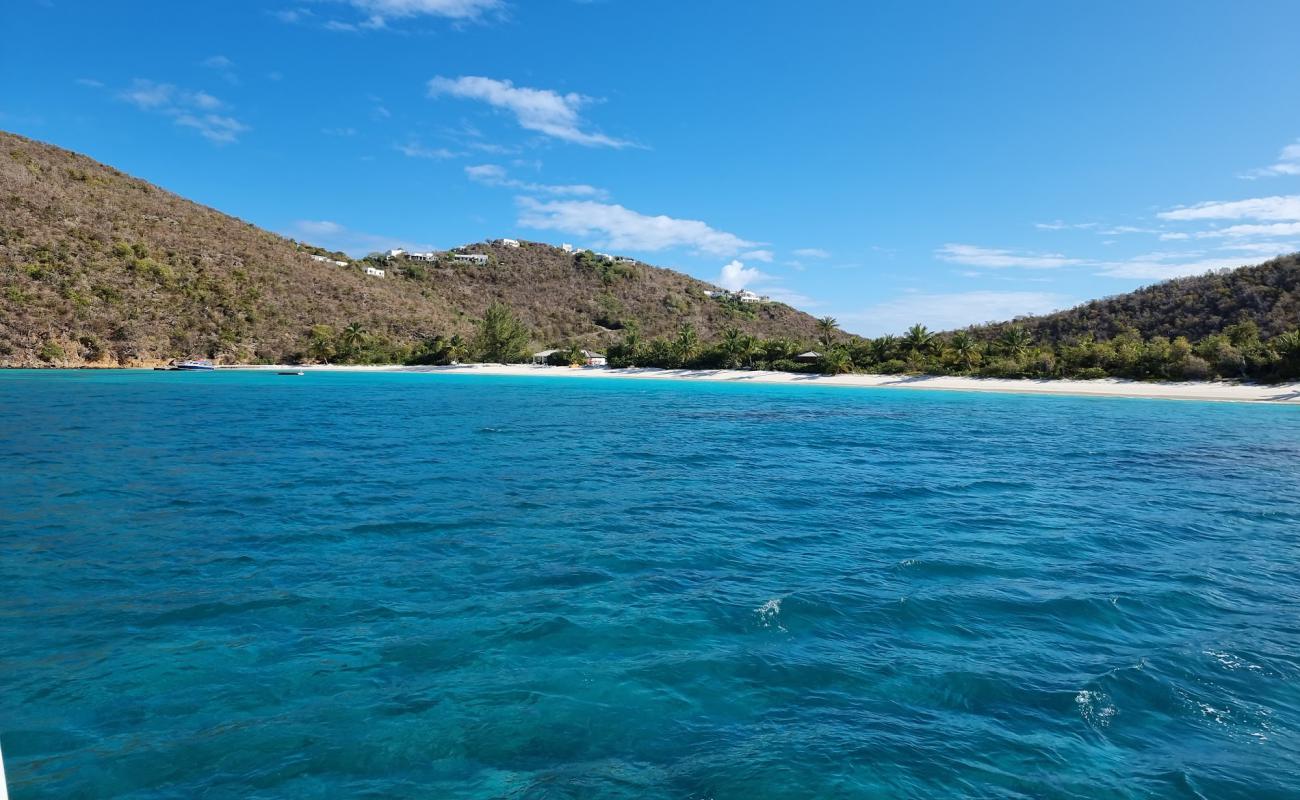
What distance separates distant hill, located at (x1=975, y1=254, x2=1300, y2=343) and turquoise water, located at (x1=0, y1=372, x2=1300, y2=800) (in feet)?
208

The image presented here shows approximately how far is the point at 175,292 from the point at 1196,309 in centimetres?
11382

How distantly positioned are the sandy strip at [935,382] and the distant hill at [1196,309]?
1853 cm

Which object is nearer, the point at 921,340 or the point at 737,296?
the point at 921,340

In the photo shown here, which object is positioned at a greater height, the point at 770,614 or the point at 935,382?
the point at 935,382

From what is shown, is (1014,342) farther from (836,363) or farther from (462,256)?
(462,256)

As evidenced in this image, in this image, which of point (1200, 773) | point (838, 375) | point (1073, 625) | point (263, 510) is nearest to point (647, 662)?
point (1200, 773)

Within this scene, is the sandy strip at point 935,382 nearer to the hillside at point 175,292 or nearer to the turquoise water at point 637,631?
the hillside at point 175,292

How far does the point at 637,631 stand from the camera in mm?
7898

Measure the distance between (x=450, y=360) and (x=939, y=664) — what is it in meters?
78.6

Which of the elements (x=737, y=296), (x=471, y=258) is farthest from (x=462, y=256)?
(x=737, y=296)

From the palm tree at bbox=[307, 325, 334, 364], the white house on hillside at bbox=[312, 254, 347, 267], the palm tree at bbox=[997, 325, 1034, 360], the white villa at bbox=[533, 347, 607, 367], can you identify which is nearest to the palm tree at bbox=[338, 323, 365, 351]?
the palm tree at bbox=[307, 325, 334, 364]

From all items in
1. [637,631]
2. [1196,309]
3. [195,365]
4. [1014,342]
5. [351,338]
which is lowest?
[637,631]

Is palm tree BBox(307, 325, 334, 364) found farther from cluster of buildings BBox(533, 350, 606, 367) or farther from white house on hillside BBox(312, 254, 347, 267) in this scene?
white house on hillside BBox(312, 254, 347, 267)

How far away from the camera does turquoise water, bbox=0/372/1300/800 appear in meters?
5.35
